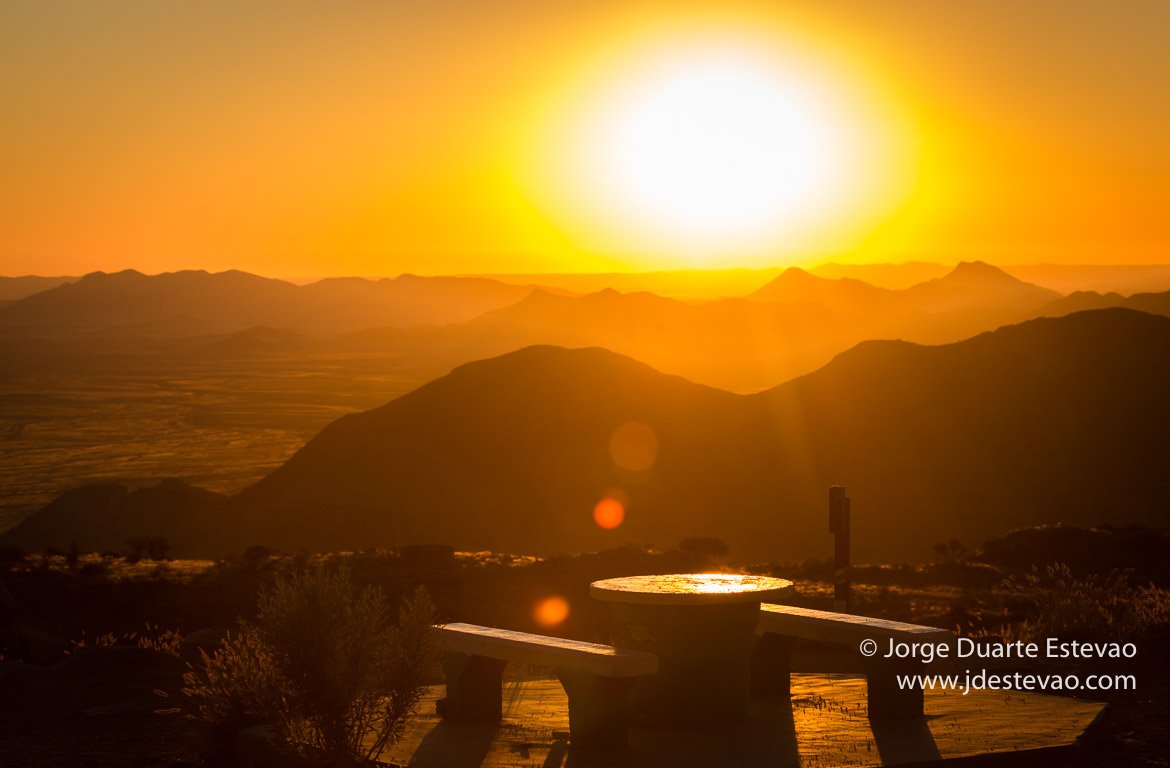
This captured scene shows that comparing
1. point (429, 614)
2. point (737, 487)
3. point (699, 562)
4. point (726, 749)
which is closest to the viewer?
point (726, 749)

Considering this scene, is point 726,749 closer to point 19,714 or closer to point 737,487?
point 19,714

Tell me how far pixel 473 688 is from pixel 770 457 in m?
45.0

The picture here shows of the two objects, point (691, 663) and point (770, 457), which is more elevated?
point (770, 457)

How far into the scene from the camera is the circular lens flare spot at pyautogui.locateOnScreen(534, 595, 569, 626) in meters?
18.8

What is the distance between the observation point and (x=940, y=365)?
57812mm

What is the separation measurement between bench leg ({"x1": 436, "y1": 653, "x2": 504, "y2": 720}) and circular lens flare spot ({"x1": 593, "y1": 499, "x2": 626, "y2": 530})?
38406 millimetres

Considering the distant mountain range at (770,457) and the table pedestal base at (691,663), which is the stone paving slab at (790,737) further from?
the distant mountain range at (770,457)

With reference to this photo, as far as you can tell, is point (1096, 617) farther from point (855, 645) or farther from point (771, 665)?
point (771, 665)

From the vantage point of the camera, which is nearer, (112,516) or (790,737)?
(790,737)

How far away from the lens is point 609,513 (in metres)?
48.6

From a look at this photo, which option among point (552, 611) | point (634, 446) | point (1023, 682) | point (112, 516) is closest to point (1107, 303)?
point (634, 446)

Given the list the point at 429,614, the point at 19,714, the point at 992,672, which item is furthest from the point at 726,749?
the point at 19,714

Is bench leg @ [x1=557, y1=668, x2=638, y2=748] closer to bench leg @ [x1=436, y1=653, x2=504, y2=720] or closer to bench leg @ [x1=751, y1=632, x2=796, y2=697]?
bench leg @ [x1=436, y1=653, x2=504, y2=720]

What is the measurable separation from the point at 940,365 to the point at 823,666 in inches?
1869
